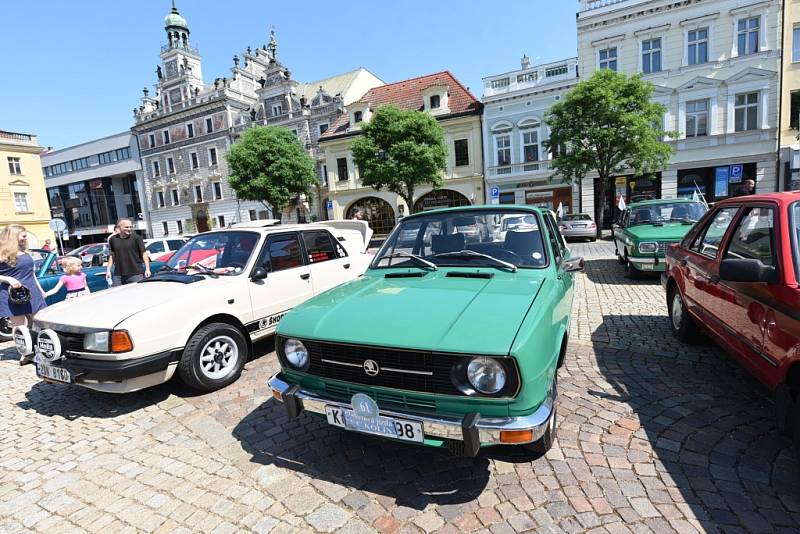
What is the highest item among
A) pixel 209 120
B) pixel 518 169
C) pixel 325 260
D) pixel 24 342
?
pixel 209 120

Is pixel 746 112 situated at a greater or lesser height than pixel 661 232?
greater

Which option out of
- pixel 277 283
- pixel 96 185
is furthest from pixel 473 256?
pixel 96 185

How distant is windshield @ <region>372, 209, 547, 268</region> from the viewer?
3.49m

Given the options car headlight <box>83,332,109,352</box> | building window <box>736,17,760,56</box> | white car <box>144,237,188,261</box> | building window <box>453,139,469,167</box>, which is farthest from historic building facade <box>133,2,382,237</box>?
car headlight <box>83,332,109,352</box>

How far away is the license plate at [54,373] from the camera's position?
3.75 metres

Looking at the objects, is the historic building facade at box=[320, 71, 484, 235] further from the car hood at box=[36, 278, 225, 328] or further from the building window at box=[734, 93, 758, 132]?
the car hood at box=[36, 278, 225, 328]

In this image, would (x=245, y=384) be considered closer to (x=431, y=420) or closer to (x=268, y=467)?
(x=268, y=467)

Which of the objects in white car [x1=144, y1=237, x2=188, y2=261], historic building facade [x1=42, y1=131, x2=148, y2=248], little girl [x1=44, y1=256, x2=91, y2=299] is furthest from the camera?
historic building facade [x1=42, y1=131, x2=148, y2=248]

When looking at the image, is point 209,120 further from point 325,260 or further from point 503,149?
point 325,260

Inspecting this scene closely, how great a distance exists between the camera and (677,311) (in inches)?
199

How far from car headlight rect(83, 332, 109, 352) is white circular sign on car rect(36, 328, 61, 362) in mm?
309

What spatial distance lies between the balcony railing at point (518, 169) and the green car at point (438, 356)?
24487 millimetres

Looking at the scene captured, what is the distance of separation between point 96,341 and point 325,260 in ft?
9.78

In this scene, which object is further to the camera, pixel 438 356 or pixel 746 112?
pixel 746 112
